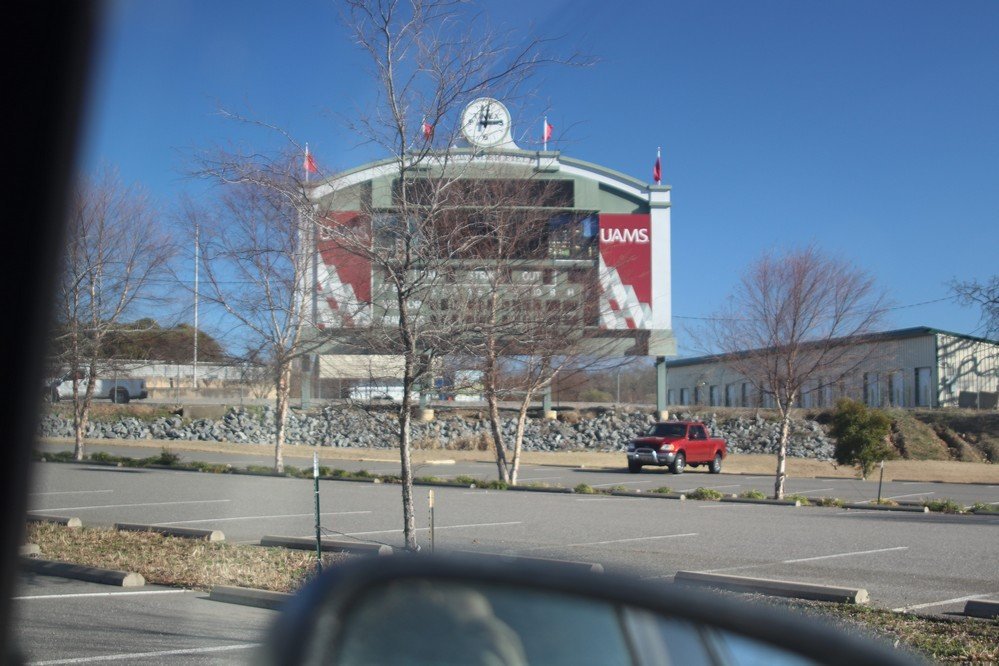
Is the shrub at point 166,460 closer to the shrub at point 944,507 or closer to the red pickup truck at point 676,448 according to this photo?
the red pickup truck at point 676,448

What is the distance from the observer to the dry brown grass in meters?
8.58

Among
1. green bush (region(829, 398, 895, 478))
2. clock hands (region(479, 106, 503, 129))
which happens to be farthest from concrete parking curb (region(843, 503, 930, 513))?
clock hands (region(479, 106, 503, 129))

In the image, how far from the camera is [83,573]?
9.10 metres

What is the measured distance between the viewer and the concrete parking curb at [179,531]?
11.2m

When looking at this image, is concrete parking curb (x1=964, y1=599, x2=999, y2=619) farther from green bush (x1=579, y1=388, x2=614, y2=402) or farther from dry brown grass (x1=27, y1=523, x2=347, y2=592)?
green bush (x1=579, y1=388, x2=614, y2=402)

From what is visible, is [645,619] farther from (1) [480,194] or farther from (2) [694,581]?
(1) [480,194]

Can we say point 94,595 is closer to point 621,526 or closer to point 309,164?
point 309,164

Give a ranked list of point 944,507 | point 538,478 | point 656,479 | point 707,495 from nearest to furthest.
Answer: point 944,507
point 707,495
point 538,478
point 656,479

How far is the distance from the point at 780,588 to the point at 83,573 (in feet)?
21.4

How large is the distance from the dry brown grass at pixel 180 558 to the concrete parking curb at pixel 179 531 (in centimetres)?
19

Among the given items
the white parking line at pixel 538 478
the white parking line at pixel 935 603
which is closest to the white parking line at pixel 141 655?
the white parking line at pixel 935 603

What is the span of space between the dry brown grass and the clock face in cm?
425

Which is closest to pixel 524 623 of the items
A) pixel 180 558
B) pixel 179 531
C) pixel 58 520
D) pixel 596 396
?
pixel 180 558

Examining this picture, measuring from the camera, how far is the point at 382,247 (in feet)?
30.1
